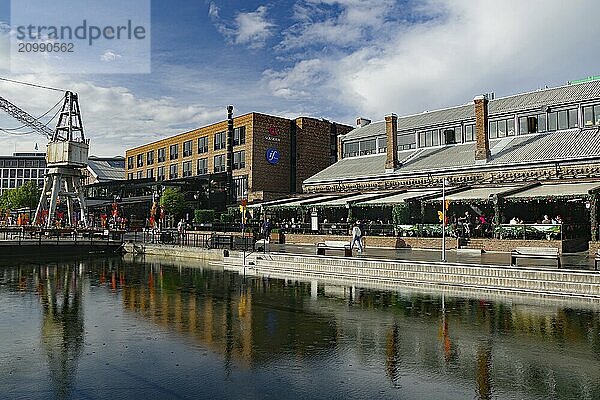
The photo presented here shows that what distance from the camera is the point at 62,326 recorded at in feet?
45.3

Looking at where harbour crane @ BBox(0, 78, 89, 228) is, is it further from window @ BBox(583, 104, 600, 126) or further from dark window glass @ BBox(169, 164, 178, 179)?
window @ BBox(583, 104, 600, 126)

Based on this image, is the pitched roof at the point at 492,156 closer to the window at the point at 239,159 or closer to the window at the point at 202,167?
the window at the point at 239,159

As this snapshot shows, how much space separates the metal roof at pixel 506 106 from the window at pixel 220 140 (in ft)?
A: 49.2

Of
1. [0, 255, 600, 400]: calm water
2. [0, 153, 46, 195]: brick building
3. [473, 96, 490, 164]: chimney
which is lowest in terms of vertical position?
[0, 255, 600, 400]: calm water

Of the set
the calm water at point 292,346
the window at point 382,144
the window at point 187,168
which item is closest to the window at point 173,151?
the window at point 187,168

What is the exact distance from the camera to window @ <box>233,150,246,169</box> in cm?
5600

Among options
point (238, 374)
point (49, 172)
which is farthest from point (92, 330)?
point (49, 172)

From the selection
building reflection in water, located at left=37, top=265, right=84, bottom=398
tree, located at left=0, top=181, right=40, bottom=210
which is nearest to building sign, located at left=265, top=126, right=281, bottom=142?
building reflection in water, located at left=37, top=265, right=84, bottom=398

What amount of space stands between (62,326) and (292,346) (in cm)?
632

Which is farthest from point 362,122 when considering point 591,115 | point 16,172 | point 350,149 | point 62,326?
point 16,172

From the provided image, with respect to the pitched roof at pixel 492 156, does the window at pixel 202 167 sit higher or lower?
higher

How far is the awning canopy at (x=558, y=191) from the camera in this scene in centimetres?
2622

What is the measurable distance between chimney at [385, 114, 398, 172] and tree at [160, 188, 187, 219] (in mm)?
21598

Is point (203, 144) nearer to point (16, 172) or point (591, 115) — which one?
point (591, 115)
